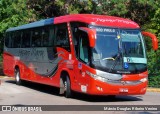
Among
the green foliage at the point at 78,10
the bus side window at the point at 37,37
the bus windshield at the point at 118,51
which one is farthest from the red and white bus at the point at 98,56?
the green foliage at the point at 78,10

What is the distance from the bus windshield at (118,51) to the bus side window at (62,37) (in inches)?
73.9

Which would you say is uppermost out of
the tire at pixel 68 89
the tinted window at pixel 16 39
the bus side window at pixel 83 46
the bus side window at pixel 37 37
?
the bus side window at pixel 83 46

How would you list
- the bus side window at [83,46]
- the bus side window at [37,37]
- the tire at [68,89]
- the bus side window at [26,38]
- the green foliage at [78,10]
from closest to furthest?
the bus side window at [83,46]
the tire at [68,89]
the bus side window at [37,37]
the bus side window at [26,38]
the green foliage at [78,10]

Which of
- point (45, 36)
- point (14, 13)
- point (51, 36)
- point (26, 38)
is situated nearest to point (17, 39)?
point (26, 38)

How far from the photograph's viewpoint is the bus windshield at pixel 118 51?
51.1ft

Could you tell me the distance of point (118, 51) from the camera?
52.1 feet

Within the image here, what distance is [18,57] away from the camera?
23.9 meters

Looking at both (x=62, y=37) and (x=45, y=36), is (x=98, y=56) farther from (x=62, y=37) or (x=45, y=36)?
(x=45, y=36)

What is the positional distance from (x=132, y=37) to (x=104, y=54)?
1478mm

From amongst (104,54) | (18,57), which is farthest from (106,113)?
(18,57)

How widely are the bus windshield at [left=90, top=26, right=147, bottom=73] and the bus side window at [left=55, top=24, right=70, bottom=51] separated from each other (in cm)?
188

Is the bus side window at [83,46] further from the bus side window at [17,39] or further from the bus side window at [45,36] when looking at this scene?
the bus side window at [17,39]

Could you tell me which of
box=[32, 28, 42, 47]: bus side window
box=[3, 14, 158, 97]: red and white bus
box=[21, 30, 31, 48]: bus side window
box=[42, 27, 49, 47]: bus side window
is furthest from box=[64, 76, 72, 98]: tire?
box=[21, 30, 31, 48]: bus side window

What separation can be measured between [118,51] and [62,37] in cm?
301
